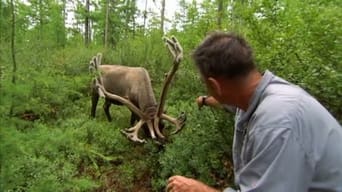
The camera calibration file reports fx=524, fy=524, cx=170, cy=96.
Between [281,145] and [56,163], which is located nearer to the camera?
[281,145]

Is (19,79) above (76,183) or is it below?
above

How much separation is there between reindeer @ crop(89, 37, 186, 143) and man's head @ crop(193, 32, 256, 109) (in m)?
5.73

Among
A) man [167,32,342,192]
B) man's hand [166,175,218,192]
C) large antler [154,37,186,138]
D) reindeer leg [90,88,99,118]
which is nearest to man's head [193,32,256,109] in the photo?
man [167,32,342,192]

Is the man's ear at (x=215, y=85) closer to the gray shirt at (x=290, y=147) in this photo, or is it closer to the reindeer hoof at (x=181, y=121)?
the gray shirt at (x=290, y=147)

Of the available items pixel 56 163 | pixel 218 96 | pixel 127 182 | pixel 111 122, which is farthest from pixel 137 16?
pixel 218 96

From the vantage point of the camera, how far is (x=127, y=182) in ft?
27.5

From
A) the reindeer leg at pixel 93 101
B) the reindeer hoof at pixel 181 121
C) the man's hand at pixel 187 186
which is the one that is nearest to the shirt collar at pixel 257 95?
the man's hand at pixel 187 186

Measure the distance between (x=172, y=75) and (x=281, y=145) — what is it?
6749mm

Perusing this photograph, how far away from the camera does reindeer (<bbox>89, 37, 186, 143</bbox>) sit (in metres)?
8.69

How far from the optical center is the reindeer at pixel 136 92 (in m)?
8.69

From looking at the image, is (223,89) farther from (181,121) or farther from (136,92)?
(136,92)

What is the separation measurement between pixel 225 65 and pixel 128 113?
356 inches

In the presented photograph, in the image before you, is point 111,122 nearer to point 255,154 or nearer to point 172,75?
point 172,75

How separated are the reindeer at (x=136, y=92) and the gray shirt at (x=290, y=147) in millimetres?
5868
